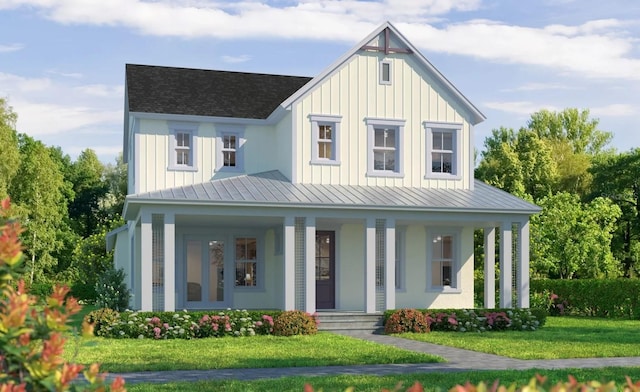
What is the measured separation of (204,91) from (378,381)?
1636 centimetres

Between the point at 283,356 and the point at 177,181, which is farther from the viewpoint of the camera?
the point at 177,181

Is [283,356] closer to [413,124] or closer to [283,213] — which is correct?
[283,213]

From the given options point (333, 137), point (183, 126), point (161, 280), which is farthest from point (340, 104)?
point (161, 280)

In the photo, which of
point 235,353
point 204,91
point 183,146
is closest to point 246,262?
point 183,146

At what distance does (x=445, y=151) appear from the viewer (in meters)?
25.3

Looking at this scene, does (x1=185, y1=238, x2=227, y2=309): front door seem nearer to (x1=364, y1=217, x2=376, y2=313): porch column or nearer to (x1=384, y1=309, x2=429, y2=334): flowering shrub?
(x1=364, y1=217, x2=376, y2=313): porch column

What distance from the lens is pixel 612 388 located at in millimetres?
3869

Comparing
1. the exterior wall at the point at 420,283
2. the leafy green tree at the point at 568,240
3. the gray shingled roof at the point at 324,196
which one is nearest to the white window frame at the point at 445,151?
the gray shingled roof at the point at 324,196

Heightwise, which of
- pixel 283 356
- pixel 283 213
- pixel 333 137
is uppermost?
pixel 333 137

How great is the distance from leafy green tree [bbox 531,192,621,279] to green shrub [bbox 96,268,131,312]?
62.7ft

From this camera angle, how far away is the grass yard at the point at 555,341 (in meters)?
16.0

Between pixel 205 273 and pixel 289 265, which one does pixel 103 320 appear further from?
pixel 205 273

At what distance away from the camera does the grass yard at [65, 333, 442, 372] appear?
14.3m

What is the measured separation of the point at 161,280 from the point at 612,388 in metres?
20.6
